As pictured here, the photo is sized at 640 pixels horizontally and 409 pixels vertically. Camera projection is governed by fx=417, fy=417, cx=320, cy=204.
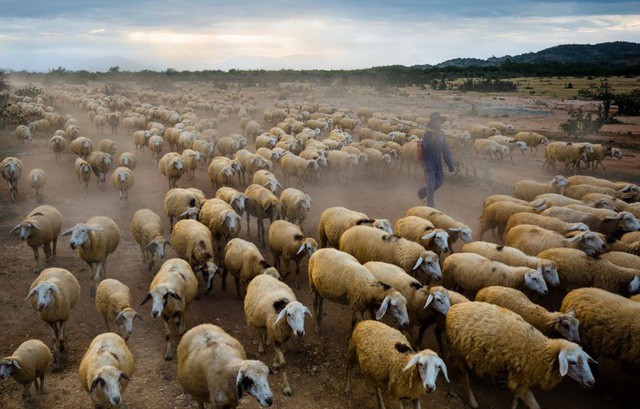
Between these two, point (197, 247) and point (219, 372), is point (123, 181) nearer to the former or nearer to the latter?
point (197, 247)

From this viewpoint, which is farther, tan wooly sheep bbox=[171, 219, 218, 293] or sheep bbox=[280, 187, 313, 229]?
sheep bbox=[280, 187, 313, 229]

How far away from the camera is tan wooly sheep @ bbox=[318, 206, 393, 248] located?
410 inches

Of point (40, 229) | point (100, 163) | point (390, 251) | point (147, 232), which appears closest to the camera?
point (390, 251)

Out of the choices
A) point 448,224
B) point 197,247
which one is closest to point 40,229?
point 197,247

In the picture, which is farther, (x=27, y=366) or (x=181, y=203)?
(x=181, y=203)

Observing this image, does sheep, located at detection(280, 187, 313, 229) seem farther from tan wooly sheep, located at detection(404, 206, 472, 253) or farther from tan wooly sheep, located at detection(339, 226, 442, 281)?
tan wooly sheep, located at detection(404, 206, 472, 253)

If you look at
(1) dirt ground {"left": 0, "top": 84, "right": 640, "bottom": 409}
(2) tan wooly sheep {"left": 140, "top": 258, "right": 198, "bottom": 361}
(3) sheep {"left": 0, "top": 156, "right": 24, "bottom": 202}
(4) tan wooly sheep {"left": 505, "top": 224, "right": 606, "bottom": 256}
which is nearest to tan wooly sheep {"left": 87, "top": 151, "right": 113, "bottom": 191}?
(1) dirt ground {"left": 0, "top": 84, "right": 640, "bottom": 409}

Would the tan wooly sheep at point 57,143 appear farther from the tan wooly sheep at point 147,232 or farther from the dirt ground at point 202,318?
the tan wooly sheep at point 147,232

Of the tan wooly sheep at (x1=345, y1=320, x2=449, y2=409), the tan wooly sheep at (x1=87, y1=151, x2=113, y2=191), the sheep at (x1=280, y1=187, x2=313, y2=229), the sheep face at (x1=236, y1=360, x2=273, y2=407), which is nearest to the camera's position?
the sheep face at (x1=236, y1=360, x2=273, y2=407)

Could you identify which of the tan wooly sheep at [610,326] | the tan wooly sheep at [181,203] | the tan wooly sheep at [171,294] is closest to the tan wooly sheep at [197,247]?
the tan wooly sheep at [171,294]

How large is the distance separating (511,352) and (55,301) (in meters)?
7.59

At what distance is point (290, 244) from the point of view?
32.7ft

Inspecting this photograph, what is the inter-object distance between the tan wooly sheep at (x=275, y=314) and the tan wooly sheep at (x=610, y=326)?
471 cm

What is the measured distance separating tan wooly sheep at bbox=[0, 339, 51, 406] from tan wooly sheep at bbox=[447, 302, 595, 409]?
6478mm
